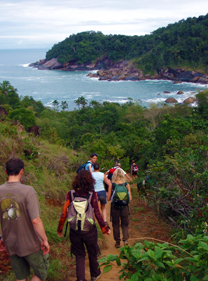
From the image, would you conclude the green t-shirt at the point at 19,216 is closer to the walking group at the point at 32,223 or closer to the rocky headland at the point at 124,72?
the walking group at the point at 32,223

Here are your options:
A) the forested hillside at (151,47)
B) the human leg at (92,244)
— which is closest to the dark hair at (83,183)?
the human leg at (92,244)

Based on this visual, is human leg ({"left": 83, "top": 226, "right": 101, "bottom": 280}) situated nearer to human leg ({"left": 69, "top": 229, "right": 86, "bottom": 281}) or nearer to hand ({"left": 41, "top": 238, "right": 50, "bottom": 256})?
human leg ({"left": 69, "top": 229, "right": 86, "bottom": 281})

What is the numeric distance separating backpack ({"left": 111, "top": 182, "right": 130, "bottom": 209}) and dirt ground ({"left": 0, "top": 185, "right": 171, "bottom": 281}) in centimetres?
55

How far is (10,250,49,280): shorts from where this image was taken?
8.33ft

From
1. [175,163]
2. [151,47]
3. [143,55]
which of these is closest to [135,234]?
[175,163]

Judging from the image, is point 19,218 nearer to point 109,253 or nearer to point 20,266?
point 20,266

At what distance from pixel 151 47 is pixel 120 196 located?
374ft

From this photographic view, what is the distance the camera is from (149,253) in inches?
78.7

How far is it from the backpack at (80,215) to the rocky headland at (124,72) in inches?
3267

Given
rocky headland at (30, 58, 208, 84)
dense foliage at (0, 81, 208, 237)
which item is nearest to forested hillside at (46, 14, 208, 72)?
rocky headland at (30, 58, 208, 84)

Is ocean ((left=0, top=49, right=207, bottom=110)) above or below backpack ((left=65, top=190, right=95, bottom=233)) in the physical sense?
above

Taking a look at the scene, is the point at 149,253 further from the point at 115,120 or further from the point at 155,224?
the point at 115,120

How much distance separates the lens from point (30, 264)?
2547 mm

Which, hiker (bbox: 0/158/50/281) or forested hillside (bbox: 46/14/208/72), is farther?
forested hillside (bbox: 46/14/208/72)
